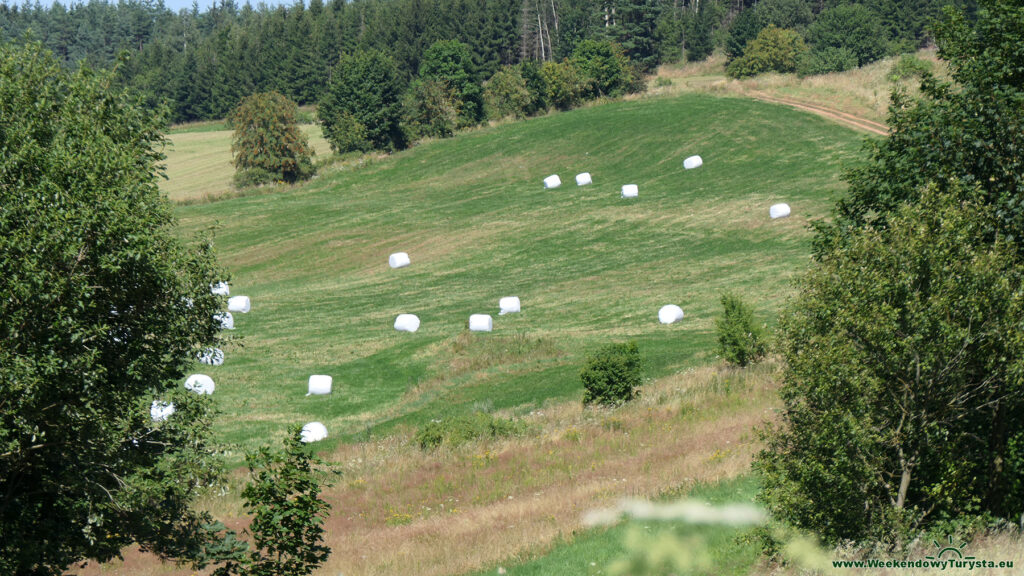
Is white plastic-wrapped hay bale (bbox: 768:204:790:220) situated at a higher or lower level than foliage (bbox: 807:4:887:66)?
lower

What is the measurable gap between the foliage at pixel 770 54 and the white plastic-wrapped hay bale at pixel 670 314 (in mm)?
87438

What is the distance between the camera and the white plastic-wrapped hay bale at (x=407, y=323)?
4608cm

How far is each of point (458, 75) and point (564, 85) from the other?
24.2m

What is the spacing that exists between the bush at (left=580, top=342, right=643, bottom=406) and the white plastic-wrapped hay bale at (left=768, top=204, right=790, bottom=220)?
2670 centimetres

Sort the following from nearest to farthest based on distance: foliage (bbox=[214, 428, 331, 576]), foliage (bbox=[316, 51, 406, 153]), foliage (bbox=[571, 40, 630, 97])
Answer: foliage (bbox=[214, 428, 331, 576]) → foliage (bbox=[571, 40, 630, 97]) → foliage (bbox=[316, 51, 406, 153])

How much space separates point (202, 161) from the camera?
11950 cm

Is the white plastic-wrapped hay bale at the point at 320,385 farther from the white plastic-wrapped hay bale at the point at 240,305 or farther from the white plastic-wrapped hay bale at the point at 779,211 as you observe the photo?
the white plastic-wrapped hay bale at the point at 779,211

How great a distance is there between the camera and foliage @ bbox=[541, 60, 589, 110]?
10362 centimetres

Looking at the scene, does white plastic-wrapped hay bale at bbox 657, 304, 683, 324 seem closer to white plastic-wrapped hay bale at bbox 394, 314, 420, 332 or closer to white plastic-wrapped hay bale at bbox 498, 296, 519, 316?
white plastic-wrapped hay bale at bbox 498, 296, 519, 316

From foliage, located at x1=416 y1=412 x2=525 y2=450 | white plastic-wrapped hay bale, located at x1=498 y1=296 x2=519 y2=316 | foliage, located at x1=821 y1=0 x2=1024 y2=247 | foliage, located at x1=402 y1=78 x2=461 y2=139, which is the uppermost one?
foliage, located at x1=821 y1=0 x2=1024 y2=247

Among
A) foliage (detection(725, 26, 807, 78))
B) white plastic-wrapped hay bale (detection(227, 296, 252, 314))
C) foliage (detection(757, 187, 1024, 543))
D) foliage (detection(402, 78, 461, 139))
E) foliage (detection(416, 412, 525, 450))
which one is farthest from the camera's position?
foliage (detection(725, 26, 807, 78))

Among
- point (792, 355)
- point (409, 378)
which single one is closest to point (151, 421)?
point (792, 355)

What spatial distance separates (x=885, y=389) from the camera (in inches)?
Answer: 520

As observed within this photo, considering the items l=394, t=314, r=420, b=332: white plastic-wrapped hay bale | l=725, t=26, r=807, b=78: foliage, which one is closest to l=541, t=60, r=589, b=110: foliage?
l=725, t=26, r=807, b=78: foliage
